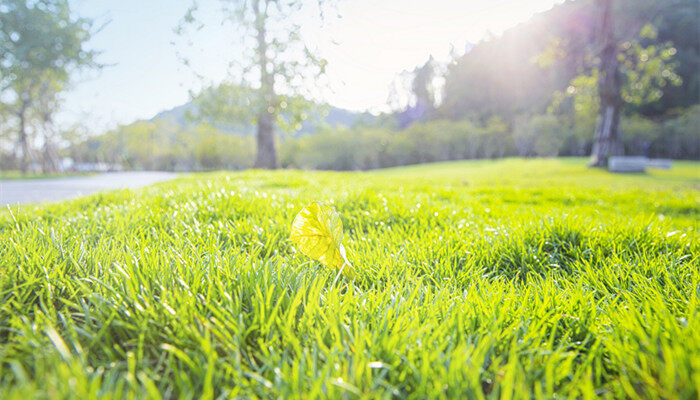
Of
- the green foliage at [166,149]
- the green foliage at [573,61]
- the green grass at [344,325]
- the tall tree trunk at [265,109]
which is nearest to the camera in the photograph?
the green grass at [344,325]

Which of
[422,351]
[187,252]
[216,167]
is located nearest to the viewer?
[422,351]

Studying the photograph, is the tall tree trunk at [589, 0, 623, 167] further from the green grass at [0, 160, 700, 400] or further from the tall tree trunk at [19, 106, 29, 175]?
the tall tree trunk at [19, 106, 29, 175]

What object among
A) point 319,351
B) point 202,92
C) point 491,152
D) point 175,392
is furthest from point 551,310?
point 491,152

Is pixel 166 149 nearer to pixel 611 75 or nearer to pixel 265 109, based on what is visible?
pixel 265 109

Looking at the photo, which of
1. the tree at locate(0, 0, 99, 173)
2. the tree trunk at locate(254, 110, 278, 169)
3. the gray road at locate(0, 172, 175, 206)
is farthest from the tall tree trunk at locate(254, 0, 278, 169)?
the tree at locate(0, 0, 99, 173)

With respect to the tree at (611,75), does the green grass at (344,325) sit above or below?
below

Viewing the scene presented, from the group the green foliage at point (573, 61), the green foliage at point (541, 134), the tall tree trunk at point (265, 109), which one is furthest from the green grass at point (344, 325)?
the green foliage at point (541, 134)

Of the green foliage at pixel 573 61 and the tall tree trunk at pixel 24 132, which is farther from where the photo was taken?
the tall tree trunk at pixel 24 132

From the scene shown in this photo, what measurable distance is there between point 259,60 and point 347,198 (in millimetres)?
16017

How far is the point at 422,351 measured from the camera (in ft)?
3.25

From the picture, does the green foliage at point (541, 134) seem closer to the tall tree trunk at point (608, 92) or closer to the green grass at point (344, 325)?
the tall tree trunk at point (608, 92)

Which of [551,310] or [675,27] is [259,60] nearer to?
[551,310]

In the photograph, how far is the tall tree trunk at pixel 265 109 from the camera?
16516 mm

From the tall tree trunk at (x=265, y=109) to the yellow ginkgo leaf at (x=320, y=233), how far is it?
1695cm
